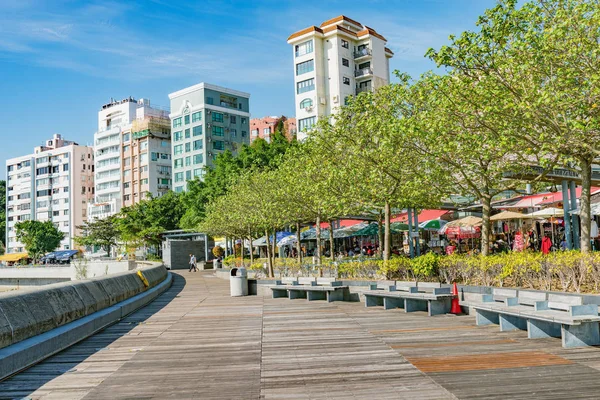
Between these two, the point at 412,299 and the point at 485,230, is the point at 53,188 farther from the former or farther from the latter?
the point at 412,299

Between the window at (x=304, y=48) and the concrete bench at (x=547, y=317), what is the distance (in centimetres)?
6435

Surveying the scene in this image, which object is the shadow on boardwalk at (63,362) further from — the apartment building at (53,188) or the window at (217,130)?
the apartment building at (53,188)

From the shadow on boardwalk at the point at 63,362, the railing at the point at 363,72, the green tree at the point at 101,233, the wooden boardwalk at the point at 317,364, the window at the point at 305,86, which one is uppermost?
the railing at the point at 363,72

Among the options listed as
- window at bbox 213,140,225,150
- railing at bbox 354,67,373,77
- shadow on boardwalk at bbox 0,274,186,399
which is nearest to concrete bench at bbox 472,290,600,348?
A: shadow on boardwalk at bbox 0,274,186,399

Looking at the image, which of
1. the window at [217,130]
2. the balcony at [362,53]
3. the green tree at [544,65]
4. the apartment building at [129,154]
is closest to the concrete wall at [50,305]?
the green tree at [544,65]

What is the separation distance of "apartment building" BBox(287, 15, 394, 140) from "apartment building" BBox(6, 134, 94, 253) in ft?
211

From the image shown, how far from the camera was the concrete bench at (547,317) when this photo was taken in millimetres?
8414

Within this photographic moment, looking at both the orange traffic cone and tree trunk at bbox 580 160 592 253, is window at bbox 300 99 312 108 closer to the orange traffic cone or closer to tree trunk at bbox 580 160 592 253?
Answer: tree trunk at bbox 580 160 592 253

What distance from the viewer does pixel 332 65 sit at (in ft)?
235

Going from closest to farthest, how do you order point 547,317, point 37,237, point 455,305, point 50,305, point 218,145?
point 547,317 → point 50,305 → point 455,305 → point 218,145 → point 37,237

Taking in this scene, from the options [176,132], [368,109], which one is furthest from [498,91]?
[176,132]

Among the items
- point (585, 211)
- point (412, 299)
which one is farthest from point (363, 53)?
point (412, 299)

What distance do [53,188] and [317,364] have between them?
126 m

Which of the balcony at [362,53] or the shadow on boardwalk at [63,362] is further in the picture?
the balcony at [362,53]
